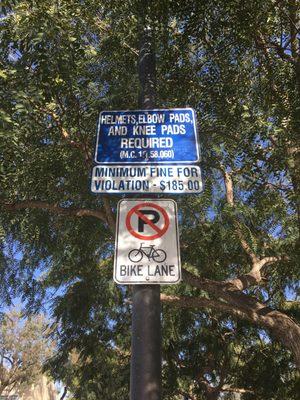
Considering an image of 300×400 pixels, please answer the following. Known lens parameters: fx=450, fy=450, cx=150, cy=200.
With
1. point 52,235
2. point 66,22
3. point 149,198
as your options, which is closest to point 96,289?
point 52,235

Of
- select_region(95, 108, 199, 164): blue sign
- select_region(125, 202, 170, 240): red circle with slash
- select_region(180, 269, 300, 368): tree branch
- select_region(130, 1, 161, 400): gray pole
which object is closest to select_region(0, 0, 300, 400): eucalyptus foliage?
select_region(180, 269, 300, 368): tree branch

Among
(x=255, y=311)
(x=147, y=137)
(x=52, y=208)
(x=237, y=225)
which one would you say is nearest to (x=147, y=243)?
(x=147, y=137)

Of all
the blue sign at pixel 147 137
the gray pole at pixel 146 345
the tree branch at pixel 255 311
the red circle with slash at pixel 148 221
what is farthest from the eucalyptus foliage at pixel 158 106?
the gray pole at pixel 146 345

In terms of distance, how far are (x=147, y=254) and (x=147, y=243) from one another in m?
0.08

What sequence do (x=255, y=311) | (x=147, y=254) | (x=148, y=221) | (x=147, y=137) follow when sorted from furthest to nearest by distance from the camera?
(x=255, y=311) → (x=147, y=137) → (x=148, y=221) → (x=147, y=254)

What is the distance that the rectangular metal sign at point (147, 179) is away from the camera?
300 centimetres

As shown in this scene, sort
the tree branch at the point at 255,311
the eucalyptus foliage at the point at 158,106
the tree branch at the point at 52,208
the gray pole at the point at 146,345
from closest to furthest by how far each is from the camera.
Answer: the gray pole at the point at 146,345 → the eucalyptus foliage at the point at 158,106 → the tree branch at the point at 52,208 → the tree branch at the point at 255,311

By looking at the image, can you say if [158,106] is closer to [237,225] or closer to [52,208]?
[52,208]

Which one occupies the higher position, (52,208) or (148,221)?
(52,208)

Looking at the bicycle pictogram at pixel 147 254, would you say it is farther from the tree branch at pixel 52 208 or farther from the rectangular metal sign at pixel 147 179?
the tree branch at pixel 52 208

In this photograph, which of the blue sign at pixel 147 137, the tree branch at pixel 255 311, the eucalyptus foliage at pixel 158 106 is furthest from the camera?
the tree branch at pixel 255 311

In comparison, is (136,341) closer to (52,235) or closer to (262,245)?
(52,235)

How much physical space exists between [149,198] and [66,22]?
8.46 ft

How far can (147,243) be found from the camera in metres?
2.73
